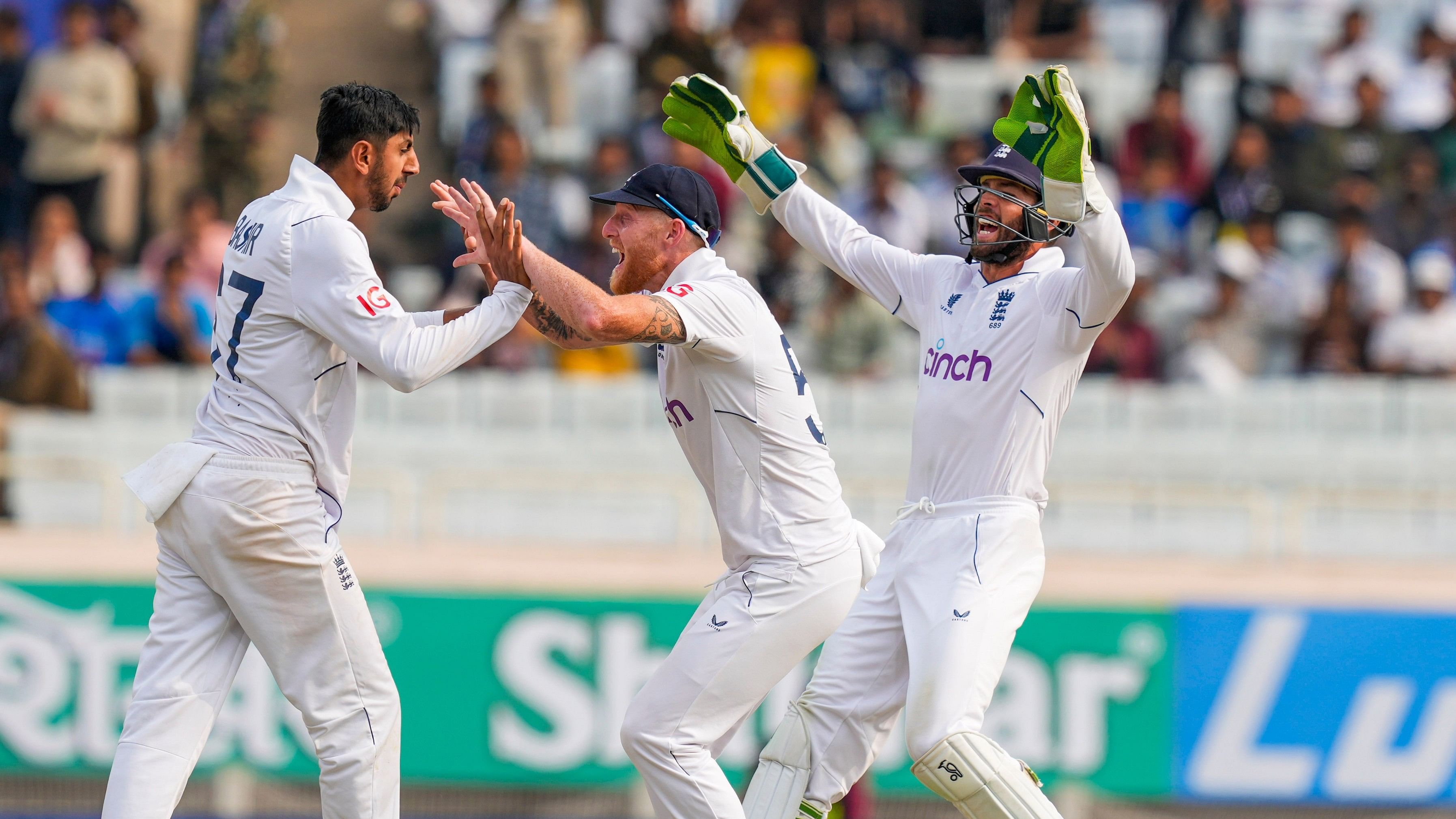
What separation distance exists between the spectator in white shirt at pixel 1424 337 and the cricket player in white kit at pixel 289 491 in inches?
331

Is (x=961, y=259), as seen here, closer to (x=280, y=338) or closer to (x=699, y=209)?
(x=699, y=209)

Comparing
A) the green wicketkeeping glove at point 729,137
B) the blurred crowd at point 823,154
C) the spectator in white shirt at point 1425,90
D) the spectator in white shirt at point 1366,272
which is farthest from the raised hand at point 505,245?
the spectator in white shirt at point 1425,90

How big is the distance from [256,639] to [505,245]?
4.65ft

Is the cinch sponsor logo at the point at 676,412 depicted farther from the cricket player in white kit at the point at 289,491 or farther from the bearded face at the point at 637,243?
the cricket player in white kit at the point at 289,491

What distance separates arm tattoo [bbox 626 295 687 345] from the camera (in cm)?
542

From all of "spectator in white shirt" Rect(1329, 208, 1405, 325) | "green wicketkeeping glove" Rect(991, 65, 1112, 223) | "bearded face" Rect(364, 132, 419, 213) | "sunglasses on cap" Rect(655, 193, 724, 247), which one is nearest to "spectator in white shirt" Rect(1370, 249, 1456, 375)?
"spectator in white shirt" Rect(1329, 208, 1405, 325)

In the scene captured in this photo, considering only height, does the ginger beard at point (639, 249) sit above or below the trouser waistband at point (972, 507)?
above

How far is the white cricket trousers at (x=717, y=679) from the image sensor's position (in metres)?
5.62

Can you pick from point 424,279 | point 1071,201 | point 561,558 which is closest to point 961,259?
point 1071,201

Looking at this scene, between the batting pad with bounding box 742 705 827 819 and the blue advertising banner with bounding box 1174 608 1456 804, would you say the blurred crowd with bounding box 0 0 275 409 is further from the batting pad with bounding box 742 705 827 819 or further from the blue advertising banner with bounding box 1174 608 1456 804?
the batting pad with bounding box 742 705 827 819

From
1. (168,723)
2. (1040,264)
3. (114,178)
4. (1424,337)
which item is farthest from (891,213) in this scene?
(168,723)

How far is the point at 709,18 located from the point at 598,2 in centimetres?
104

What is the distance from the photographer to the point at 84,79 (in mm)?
13852

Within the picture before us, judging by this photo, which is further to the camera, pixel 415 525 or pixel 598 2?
pixel 598 2
